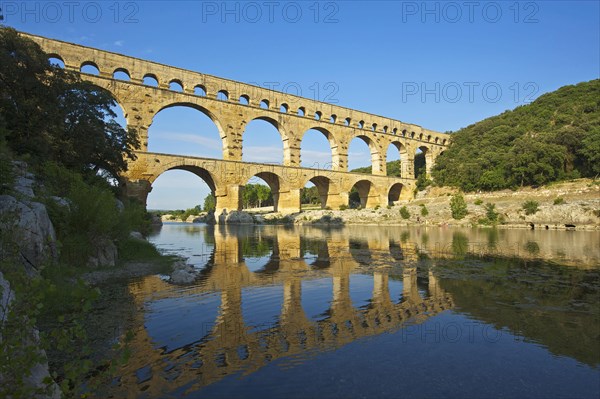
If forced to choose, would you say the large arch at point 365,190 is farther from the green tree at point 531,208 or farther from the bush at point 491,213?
the green tree at point 531,208

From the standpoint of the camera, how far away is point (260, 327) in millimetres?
6141

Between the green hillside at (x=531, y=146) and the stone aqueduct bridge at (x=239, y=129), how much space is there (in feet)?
28.2

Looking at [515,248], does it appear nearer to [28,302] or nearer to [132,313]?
[132,313]

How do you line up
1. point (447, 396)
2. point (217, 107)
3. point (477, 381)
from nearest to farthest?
point (447, 396) < point (477, 381) < point (217, 107)

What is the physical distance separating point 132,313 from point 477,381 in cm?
565

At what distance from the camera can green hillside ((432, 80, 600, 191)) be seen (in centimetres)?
4278

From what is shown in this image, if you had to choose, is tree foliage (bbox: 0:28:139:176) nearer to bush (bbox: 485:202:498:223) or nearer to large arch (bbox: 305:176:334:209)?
large arch (bbox: 305:176:334:209)

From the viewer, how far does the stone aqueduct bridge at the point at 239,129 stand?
104 feet

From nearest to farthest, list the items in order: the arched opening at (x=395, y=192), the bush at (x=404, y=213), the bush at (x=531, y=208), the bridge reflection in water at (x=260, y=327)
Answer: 1. the bridge reflection in water at (x=260, y=327)
2. the bush at (x=531, y=208)
3. the bush at (x=404, y=213)
4. the arched opening at (x=395, y=192)

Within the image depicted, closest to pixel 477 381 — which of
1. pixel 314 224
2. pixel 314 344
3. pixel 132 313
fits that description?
pixel 314 344

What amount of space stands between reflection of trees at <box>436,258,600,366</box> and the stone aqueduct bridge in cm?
2772

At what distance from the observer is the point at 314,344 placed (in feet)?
17.7

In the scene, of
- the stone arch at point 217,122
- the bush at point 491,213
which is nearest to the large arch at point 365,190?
the bush at point 491,213

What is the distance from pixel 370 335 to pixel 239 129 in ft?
117
